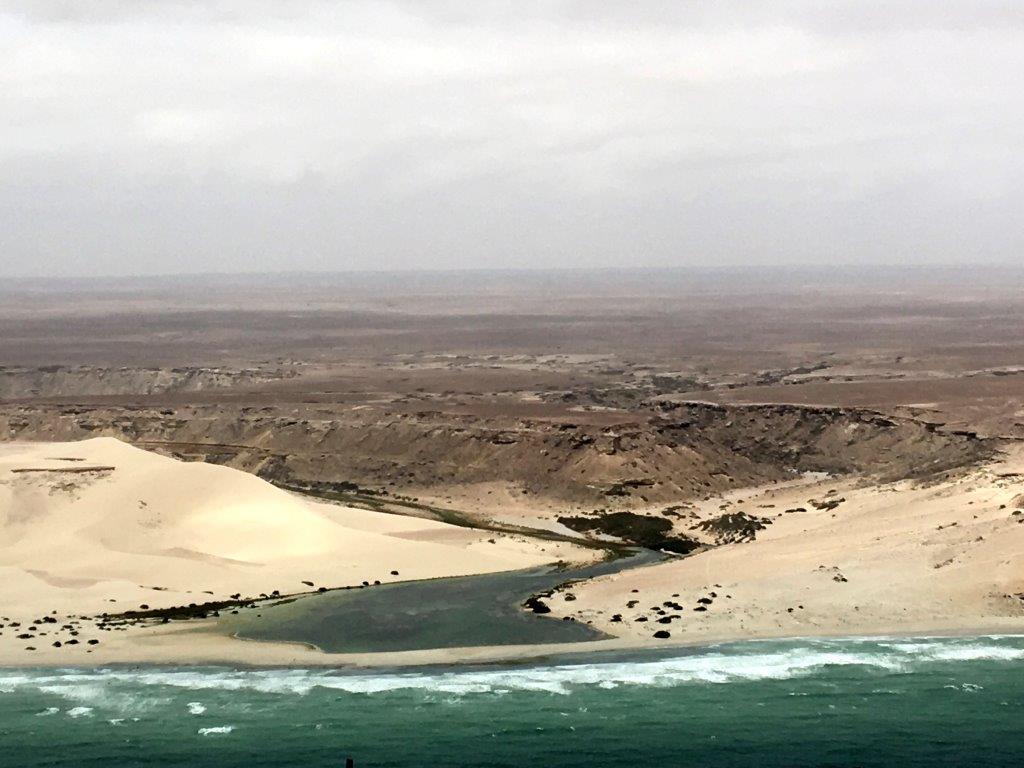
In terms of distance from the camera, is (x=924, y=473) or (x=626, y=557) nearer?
(x=626, y=557)

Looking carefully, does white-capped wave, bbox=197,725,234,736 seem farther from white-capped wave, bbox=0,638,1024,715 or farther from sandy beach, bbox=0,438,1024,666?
sandy beach, bbox=0,438,1024,666

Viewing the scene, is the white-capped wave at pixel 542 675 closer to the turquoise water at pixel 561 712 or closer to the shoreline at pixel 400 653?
the turquoise water at pixel 561 712

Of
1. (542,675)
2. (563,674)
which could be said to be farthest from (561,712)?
(563,674)

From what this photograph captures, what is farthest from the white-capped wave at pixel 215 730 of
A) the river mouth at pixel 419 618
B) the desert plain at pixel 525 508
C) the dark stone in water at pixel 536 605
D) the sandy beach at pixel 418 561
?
the dark stone in water at pixel 536 605

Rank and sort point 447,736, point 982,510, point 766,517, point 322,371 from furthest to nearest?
point 322,371
point 766,517
point 982,510
point 447,736

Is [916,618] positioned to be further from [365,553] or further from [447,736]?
[365,553]

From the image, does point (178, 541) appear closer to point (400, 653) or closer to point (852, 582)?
point (400, 653)

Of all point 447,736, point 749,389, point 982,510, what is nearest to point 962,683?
point 447,736
